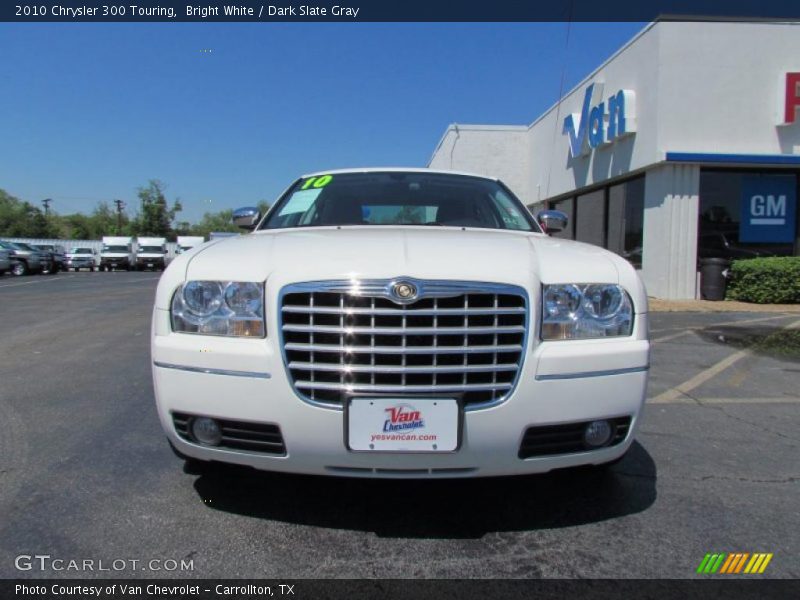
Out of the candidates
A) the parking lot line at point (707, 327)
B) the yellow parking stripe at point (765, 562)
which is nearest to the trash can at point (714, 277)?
the parking lot line at point (707, 327)

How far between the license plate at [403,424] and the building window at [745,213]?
12.6 meters

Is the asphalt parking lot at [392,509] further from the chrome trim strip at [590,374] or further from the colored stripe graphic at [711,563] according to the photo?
the chrome trim strip at [590,374]

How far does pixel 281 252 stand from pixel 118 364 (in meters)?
4.09

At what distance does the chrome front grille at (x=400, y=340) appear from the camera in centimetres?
217

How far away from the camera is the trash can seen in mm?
12391

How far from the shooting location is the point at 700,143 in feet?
40.3

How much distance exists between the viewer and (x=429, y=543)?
2.34 metres

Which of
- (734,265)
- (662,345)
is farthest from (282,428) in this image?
(734,265)

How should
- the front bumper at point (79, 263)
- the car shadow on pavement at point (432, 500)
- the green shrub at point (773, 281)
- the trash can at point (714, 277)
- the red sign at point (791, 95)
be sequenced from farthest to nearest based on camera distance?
the front bumper at point (79, 263) < the trash can at point (714, 277) < the red sign at point (791, 95) < the green shrub at point (773, 281) < the car shadow on pavement at point (432, 500)

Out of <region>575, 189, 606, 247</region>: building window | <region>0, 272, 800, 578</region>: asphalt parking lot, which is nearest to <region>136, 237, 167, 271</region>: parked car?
<region>575, 189, 606, 247</region>: building window

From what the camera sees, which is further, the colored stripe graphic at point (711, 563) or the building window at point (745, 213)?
the building window at point (745, 213)

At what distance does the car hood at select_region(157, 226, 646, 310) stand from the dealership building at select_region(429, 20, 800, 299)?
9551 millimetres
